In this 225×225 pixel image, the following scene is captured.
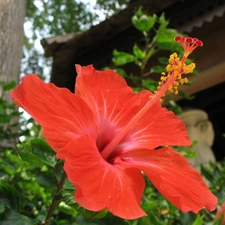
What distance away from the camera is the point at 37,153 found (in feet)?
2.09

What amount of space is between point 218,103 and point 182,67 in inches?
103

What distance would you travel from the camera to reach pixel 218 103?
3225 millimetres

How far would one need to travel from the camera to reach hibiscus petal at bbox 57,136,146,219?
488 mm

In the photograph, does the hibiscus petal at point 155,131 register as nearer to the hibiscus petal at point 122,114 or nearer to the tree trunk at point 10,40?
the hibiscus petal at point 122,114

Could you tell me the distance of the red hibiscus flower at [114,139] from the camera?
51 centimetres

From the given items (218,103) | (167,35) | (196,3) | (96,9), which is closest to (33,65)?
(96,9)

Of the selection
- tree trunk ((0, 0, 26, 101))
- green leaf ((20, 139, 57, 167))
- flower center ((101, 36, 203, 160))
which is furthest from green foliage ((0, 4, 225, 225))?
tree trunk ((0, 0, 26, 101))

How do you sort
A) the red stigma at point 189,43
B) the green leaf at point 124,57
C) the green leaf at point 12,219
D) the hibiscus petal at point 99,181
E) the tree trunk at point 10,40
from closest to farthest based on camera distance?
the hibiscus petal at point 99,181 → the green leaf at point 12,219 → the red stigma at point 189,43 → the green leaf at point 124,57 → the tree trunk at point 10,40

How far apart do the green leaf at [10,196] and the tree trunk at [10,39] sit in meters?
1.10

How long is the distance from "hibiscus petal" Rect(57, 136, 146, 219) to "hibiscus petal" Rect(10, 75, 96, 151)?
0.03m

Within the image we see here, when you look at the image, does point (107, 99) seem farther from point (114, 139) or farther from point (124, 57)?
point (124, 57)

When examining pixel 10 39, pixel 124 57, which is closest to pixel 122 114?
pixel 124 57

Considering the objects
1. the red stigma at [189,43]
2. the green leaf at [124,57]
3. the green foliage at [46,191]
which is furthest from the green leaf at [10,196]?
the green leaf at [124,57]

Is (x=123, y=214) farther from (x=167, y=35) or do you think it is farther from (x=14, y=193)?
(x=167, y=35)
